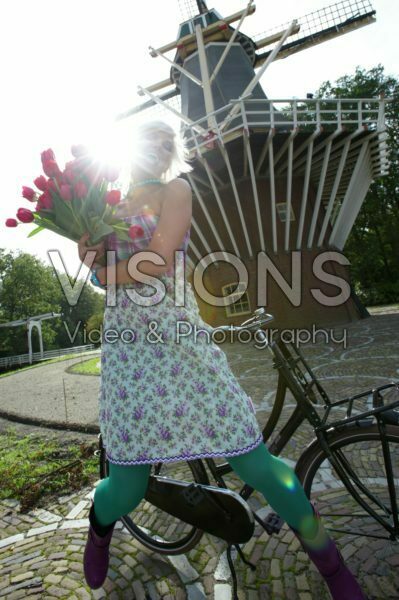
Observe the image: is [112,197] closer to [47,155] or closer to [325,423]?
[47,155]

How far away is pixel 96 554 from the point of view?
1.77m

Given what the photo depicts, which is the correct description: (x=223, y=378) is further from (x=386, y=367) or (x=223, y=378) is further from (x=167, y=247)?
(x=386, y=367)

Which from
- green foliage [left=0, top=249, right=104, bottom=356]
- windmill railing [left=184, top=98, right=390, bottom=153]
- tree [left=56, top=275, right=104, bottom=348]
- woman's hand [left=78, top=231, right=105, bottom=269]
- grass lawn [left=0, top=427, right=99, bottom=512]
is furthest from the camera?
tree [left=56, top=275, right=104, bottom=348]

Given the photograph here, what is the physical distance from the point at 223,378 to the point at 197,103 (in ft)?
60.3

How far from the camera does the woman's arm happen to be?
1.43 m

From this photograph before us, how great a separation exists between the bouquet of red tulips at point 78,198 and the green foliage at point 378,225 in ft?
106

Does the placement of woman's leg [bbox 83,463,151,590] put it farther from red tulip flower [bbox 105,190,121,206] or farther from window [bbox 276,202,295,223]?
window [bbox 276,202,295,223]

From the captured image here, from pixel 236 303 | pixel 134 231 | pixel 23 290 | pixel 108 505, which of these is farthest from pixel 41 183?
pixel 23 290

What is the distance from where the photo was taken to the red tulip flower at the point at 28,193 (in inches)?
56.2

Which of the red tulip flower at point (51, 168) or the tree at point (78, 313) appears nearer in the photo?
the red tulip flower at point (51, 168)

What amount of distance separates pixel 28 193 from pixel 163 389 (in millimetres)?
990

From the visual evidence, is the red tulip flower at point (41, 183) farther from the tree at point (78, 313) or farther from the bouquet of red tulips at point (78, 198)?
the tree at point (78, 313)

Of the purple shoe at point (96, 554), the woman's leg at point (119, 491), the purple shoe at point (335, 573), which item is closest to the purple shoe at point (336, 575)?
the purple shoe at point (335, 573)

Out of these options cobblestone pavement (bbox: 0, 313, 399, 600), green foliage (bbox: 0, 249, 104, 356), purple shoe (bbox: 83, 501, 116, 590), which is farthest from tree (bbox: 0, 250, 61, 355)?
purple shoe (bbox: 83, 501, 116, 590)
